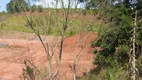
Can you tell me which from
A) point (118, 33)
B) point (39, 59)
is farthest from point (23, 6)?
point (39, 59)

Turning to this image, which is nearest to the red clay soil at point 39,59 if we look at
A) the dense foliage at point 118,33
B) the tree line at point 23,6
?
the dense foliage at point 118,33

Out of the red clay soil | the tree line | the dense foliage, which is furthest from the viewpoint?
the red clay soil

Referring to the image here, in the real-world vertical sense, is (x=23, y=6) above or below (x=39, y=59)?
above

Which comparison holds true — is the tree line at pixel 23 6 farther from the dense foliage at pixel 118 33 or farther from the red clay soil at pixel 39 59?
the red clay soil at pixel 39 59

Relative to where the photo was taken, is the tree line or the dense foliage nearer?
the tree line

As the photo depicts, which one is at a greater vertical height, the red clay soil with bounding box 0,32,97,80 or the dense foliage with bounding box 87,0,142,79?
the dense foliage with bounding box 87,0,142,79

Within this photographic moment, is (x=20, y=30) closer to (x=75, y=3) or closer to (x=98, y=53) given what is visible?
(x=98, y=53)

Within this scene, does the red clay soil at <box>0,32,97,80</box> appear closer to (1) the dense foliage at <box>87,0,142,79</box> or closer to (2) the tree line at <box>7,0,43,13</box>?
(1) the dense foliage at <box>87,0,142,79</box>

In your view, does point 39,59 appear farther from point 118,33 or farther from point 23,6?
point 23,6

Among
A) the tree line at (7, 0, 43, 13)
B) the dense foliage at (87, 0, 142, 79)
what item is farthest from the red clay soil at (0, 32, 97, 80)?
the tree line at (7, 0, 43, 13)

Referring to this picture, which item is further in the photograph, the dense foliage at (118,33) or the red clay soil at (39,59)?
the red clay soil at (39,59)

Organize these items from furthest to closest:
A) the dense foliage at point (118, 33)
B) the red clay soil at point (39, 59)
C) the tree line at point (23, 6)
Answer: the red clay soil at point (39, 59), the dense foliage at point (118, 33), the tree line at point (23, 6)

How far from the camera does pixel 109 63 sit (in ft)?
37.1

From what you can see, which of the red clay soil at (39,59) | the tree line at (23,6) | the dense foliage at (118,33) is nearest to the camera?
the tree line at (23,6)
